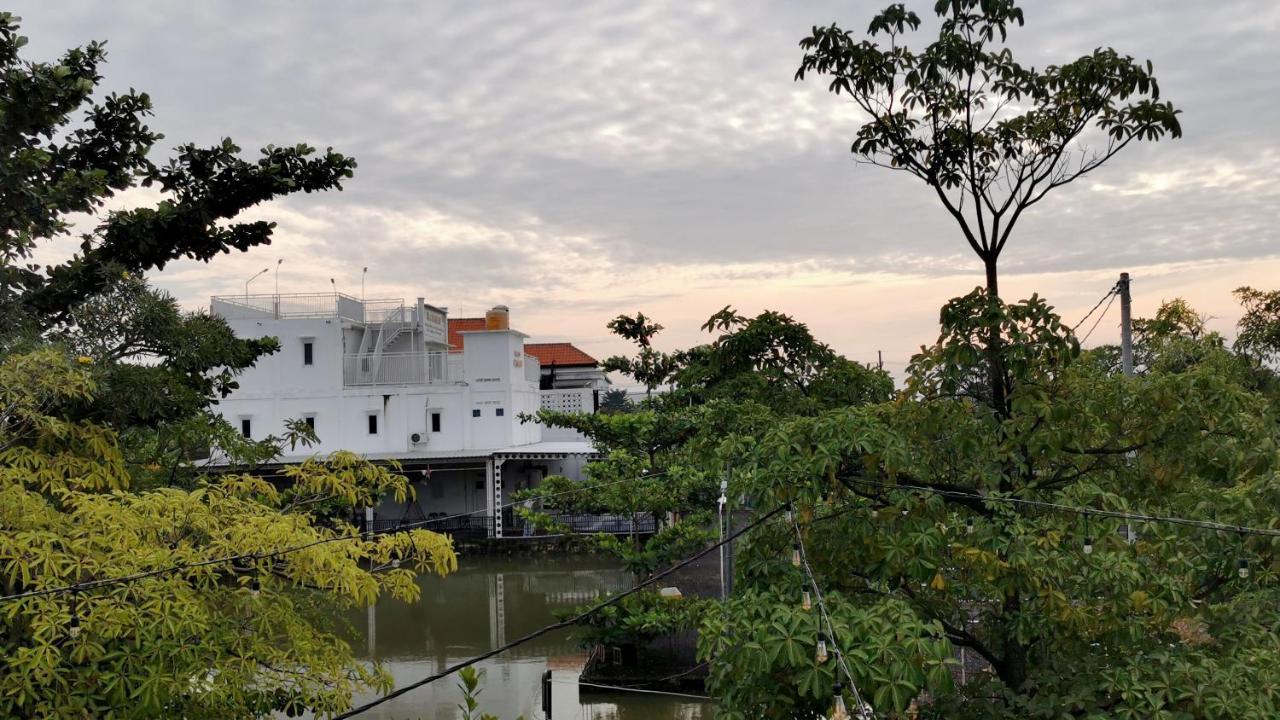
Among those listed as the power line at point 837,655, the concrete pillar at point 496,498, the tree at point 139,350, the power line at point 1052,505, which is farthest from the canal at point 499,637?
the power line at point 1052,505

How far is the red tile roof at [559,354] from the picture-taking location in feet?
152

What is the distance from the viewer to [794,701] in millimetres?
4984

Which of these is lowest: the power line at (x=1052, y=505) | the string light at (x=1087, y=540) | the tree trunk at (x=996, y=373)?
the string light at (x=1087, y=540)

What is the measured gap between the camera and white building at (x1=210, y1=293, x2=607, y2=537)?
105ft

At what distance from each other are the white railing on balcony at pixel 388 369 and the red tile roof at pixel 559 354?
42.5 feet

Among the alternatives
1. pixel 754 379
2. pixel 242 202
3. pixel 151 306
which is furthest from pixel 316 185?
pixel 754 379

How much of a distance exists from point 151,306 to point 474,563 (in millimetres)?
20974

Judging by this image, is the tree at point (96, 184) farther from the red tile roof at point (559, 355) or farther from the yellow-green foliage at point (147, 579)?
the red tile roof at point (559, 355)

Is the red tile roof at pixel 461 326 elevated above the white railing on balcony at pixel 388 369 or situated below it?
above

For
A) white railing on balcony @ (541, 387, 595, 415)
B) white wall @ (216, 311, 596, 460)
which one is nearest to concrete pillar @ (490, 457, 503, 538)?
white wall @ (216, 311, 596, 460)

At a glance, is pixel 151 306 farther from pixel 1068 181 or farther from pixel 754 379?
pixel 1068 181

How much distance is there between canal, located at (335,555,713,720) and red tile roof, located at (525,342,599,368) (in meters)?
17.9

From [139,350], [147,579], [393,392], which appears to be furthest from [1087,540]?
[393,392]

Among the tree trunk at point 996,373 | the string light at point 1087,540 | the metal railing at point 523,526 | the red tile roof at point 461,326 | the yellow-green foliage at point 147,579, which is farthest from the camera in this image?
the red tile roof at point 461,326
